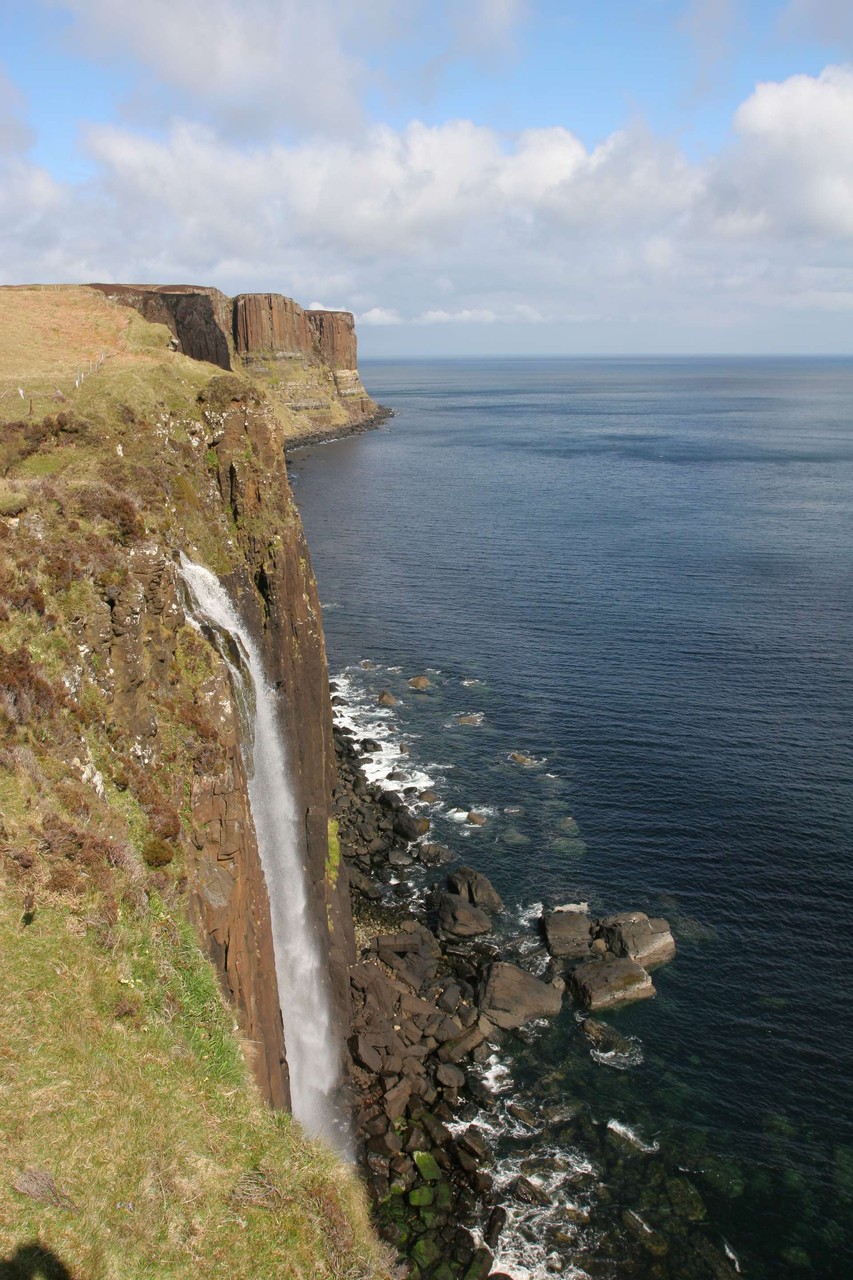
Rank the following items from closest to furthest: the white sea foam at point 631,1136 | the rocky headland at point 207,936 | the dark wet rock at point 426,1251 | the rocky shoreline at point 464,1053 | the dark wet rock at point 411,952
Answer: the rocky headland at point 207,936
the dark wet rock at point 426,1251
the rocky shoreline at point 464,1053
the white sea foam at point 631,1136
the dark wet rock at point 411,952

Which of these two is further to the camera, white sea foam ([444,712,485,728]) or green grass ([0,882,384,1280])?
white sea foam ([444,712,485,728])

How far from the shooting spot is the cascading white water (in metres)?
30.2

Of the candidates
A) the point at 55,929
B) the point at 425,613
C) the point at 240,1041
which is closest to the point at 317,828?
the point at 240,1041

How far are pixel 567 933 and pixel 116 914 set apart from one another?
27.8 meters

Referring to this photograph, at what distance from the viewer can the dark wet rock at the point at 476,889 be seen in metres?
43.6

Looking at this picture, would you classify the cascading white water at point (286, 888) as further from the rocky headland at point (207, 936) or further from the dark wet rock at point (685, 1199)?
the dark wet rock at point (685, 1199)

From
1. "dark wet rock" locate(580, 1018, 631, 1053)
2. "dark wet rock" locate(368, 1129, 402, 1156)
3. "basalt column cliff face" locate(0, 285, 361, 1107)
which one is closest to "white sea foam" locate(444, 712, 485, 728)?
"basalt column cliff face" locate(0, 285, 361, 1107)

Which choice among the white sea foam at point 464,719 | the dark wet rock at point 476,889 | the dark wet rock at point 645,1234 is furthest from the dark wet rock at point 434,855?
the dark wet rock at point 645,1234

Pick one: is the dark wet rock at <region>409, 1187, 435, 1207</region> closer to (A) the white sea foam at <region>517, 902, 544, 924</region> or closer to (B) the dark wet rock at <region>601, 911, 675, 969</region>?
(B) the dark wet rock at <region>601, 911, 675, 969</region>

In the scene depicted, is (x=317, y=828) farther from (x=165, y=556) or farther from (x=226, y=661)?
(x=165, y=556)

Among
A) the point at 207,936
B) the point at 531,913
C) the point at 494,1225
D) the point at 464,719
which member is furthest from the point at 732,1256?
the point at 464,719

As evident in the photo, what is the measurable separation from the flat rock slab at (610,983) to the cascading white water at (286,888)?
11.5 m

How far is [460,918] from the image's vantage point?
42.1 meters

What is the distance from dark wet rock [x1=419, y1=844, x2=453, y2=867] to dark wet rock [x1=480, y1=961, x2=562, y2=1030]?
918cm
